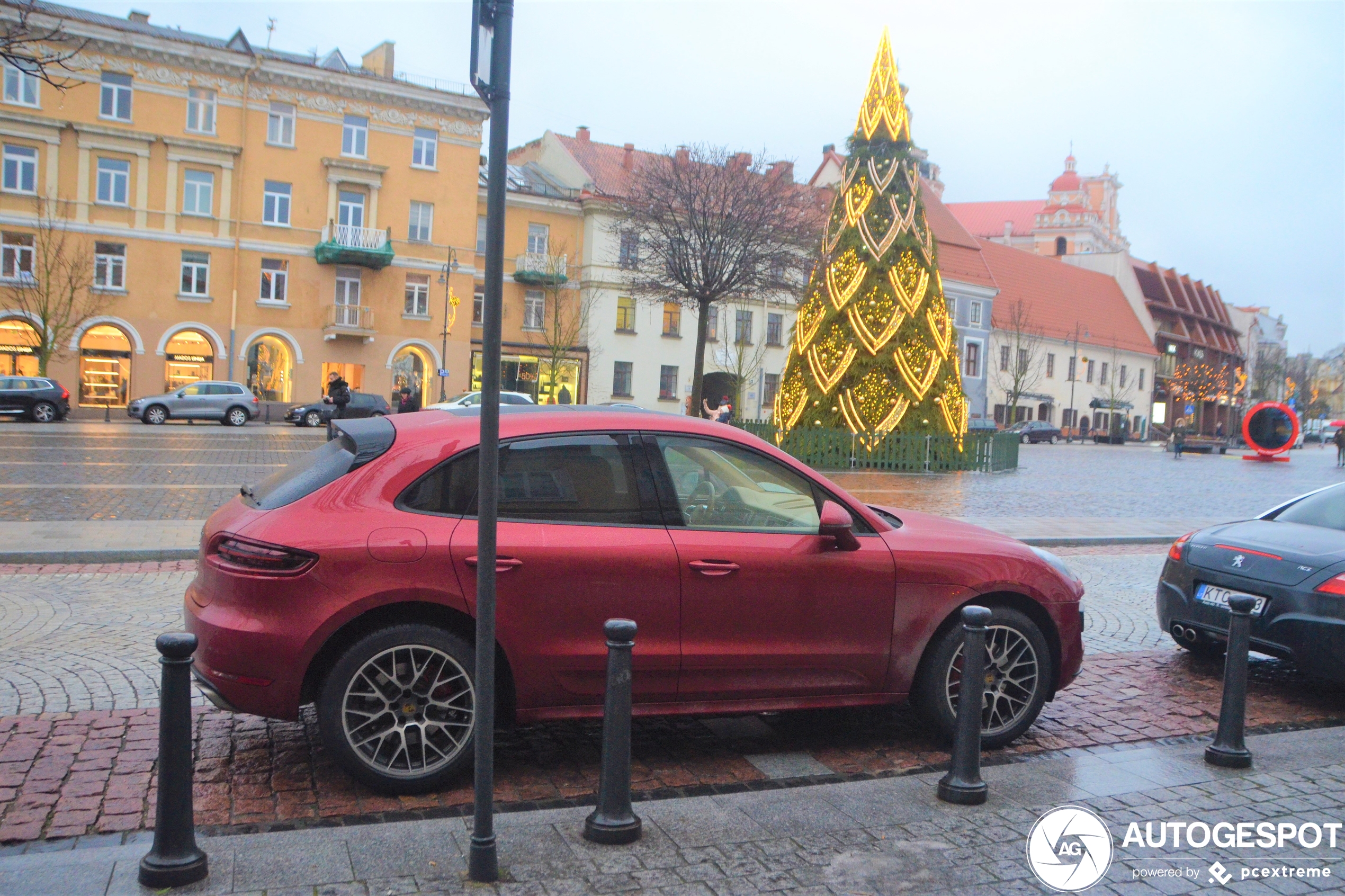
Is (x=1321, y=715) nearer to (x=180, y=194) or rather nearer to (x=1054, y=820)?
(x=1054, y=820)

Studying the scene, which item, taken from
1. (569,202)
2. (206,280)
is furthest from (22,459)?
(569,202)

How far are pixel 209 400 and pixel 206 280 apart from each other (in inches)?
336

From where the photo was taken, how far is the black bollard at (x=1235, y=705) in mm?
5219

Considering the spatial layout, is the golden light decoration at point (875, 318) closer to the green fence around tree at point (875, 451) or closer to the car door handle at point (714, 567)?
the green fence around tree at point (875, 451)

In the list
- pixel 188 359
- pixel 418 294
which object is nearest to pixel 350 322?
pixel 418 294

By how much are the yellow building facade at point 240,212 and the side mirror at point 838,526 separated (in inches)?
1661

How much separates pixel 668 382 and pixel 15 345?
2878 cm

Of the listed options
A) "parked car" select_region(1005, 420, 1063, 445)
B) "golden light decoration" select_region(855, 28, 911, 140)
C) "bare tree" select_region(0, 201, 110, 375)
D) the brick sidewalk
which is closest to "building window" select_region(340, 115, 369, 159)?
"bare tree" select_region(0, 201, 110, 375)

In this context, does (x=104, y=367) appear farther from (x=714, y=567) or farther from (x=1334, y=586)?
(x=1334, y=586)

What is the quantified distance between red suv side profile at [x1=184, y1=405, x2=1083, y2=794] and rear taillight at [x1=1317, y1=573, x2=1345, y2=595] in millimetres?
1867

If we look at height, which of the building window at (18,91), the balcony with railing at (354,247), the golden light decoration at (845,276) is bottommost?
the golden light decoration at (845,276)

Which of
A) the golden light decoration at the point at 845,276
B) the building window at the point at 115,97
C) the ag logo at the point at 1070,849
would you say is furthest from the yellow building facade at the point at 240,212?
the ag logo at the point at 1070,849

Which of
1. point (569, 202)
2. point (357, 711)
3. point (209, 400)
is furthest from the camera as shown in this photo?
point (569, 202)

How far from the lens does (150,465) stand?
19344mm
